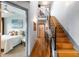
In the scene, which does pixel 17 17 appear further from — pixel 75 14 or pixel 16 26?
pixel 75 14

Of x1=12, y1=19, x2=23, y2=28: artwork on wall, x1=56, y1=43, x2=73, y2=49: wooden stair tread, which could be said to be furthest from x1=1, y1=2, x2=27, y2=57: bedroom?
x1=56, y1=43, x2=73, y2=49: wooden stair tread

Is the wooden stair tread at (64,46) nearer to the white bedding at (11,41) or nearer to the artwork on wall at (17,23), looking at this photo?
the white bedding at (11,41)

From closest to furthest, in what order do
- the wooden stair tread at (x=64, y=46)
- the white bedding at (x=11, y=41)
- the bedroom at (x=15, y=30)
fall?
the wooden stair tread at (x=64, y=46) → the bedroom at (x=15, y=30) → the white bedding at (x=11, y=41)

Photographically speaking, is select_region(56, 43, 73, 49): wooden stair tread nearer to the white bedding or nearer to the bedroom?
the bedroom

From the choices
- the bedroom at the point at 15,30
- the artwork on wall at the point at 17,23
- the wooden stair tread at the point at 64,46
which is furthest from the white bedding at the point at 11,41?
the wooden stair tread at the point at 64,46

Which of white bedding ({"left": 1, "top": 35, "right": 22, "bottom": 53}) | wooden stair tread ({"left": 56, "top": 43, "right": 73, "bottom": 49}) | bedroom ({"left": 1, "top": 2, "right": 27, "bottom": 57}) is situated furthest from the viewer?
white bedding ({"left": 1, "top": 35, "right": 22, "bottom": 53})

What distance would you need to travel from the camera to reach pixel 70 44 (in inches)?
173

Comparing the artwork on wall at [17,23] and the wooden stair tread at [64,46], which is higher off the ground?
the artwork on wall at [17,23]

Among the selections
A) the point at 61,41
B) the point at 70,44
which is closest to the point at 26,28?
the point at 61,41

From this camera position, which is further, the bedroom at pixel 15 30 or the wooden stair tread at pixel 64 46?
the bedroom at pixel 15 30

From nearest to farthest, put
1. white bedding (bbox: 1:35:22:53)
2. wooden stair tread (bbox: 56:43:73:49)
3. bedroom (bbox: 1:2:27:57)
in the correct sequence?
wooden stair tread (bbox: 56:43:73:49) → bedroom (bbox: 1:2:27:57) → white bedding (bbox: 1:35:22:53)

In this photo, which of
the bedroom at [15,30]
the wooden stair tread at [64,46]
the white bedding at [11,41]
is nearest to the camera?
the wooden stair tread at [64,46]

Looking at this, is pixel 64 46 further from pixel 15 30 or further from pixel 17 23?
pixel 17 23

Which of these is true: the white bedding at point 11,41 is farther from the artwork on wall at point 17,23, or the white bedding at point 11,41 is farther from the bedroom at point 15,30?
the artwork on wall at point 17,23
